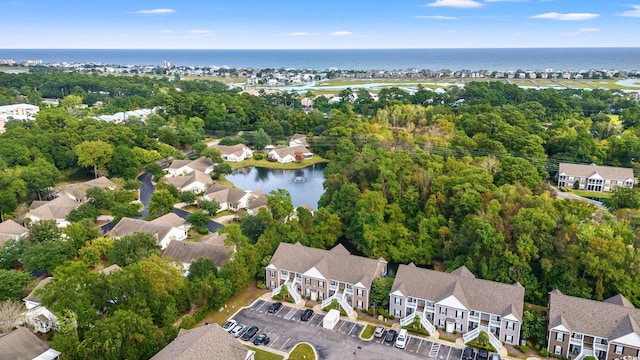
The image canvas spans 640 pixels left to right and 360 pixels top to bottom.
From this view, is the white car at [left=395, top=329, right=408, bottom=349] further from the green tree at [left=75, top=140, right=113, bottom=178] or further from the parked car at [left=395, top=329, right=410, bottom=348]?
the green tree at [left=75, top=140, right=113, bottom=178]

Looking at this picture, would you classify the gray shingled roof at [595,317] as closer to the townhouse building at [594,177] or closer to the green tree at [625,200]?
the green tree at [625,200]

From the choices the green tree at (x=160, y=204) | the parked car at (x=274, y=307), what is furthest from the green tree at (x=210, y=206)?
the parked car at (x=274, y=307)

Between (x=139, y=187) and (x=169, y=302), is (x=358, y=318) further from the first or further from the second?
(x=139, y=187)

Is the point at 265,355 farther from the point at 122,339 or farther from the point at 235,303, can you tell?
the point at 122,339

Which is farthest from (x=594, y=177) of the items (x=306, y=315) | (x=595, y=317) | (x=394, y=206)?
(x=306, y=315)

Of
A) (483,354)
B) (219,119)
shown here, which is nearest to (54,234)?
(483,354)
